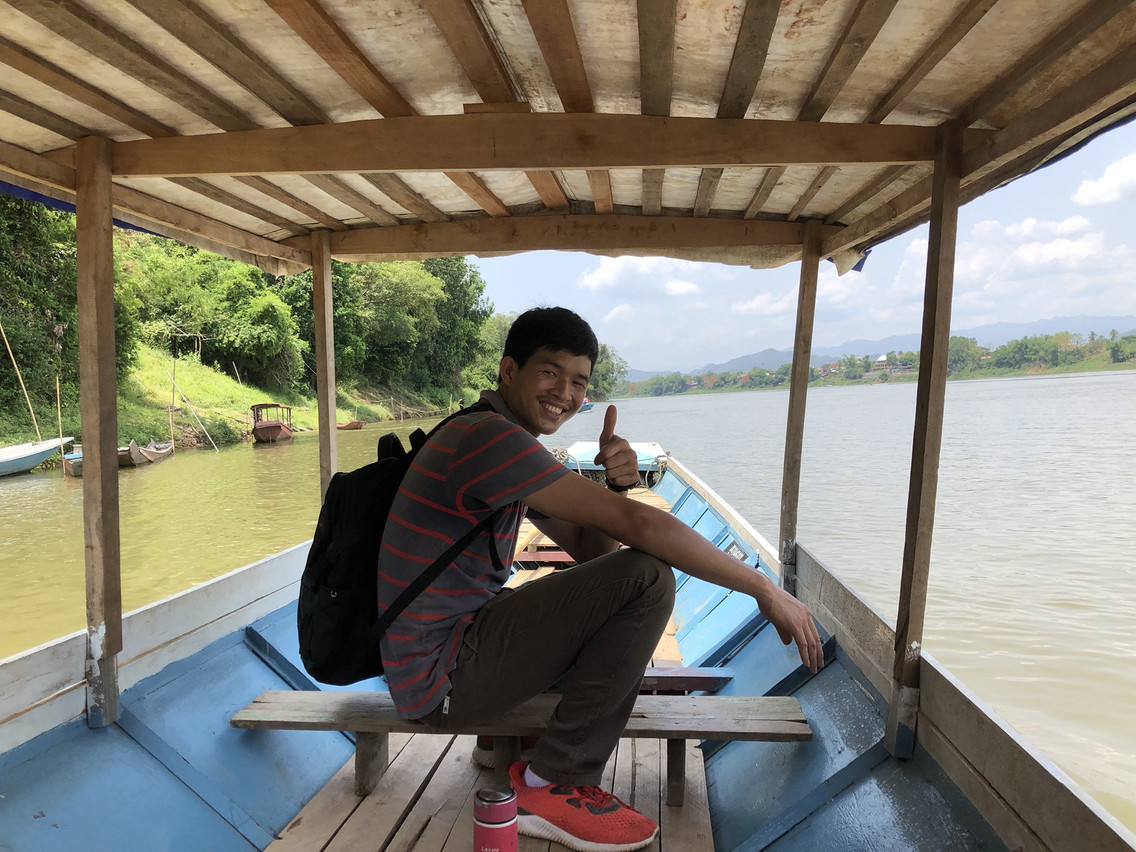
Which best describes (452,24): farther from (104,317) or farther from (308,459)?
(308,459)

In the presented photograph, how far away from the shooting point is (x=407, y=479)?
1.73 m

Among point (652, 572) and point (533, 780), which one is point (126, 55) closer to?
point (652, 572)

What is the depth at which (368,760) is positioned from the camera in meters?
2.24

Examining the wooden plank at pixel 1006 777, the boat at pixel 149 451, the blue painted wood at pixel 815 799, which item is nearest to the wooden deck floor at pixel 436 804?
the blue painted wood at pixel 815 799

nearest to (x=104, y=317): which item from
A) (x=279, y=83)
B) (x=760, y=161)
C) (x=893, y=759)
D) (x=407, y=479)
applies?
(x=279, y=83)

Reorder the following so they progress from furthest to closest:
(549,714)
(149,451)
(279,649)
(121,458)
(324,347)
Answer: (149,451)
(121,458)
(324,347)
(279,649)
(549,714)

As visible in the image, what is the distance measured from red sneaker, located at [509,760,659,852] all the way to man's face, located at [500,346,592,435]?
2.95 ft

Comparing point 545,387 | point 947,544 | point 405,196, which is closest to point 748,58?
point 545,387

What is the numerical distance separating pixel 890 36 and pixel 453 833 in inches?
90.1

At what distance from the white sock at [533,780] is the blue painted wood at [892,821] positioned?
0.58 m

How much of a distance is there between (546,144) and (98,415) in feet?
5.32

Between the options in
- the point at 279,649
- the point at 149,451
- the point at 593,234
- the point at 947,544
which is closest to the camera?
the point at 279,649

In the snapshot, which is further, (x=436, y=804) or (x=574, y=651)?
(x=436, y=804)

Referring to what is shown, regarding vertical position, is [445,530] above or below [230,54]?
below
